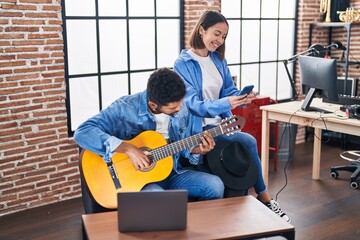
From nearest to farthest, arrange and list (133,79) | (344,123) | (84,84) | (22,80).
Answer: (344,123) < (22,80) < (84,84) < (133,79)

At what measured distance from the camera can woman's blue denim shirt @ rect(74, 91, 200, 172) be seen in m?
2.42

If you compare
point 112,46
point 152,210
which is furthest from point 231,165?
point 112,46

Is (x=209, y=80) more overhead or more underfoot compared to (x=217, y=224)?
more overhead

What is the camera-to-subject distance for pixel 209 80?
10.1 feet

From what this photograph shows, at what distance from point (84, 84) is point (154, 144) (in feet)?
5.50

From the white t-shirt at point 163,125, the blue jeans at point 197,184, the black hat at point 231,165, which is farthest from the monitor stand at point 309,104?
the white t-shirt at point 163,125

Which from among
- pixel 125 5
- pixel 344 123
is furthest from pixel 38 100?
pixel 344 123

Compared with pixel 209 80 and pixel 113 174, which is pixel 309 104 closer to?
pixel 209 80

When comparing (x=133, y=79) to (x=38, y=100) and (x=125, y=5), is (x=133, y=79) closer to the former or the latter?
(x=125, y=5)

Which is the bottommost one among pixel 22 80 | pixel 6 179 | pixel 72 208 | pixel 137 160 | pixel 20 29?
pixel 72 208

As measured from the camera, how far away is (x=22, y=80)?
3506mm

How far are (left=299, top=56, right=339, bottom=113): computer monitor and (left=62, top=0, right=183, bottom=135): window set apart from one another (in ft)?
4.63

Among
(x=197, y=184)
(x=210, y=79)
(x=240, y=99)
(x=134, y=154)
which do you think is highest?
(x=210, y=79)

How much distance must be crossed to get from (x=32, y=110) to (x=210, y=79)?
4.79 ft
